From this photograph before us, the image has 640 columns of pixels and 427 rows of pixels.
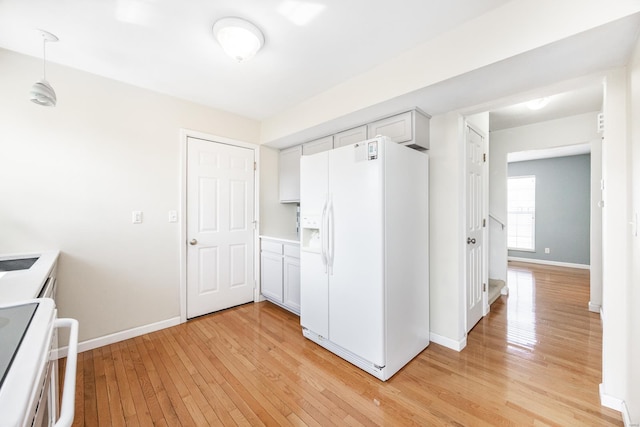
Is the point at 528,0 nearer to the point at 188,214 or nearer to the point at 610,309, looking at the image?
the point at 610,309

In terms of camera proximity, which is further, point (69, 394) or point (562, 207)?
point (562, 207)

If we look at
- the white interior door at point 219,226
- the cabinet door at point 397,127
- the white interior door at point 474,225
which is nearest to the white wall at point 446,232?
the white interior door at point 474,225

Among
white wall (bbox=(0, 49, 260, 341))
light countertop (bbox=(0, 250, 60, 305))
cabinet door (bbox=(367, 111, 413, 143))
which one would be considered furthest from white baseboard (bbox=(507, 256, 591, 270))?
light countertop (bbox=(0, 250, 60, 305))

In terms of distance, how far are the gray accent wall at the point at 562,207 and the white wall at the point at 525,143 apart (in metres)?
2.71

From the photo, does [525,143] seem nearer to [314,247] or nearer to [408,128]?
[408,128]

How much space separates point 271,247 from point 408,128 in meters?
2.11

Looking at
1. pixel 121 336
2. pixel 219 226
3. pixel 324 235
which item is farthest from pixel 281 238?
pixel 121 336

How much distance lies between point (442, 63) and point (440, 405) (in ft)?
7.44

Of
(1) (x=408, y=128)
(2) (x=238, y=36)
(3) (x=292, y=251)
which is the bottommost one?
(3) (x=292, y=251)

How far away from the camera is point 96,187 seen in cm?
233

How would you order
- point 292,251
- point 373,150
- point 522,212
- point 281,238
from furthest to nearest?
point 522,212 < point 281,238 < point 292,251 < point 373,150

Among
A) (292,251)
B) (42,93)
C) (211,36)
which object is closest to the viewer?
(42,93)

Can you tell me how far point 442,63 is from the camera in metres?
1.76

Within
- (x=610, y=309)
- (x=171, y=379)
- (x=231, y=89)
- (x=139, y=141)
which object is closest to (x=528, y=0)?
(x=610, y=309)
